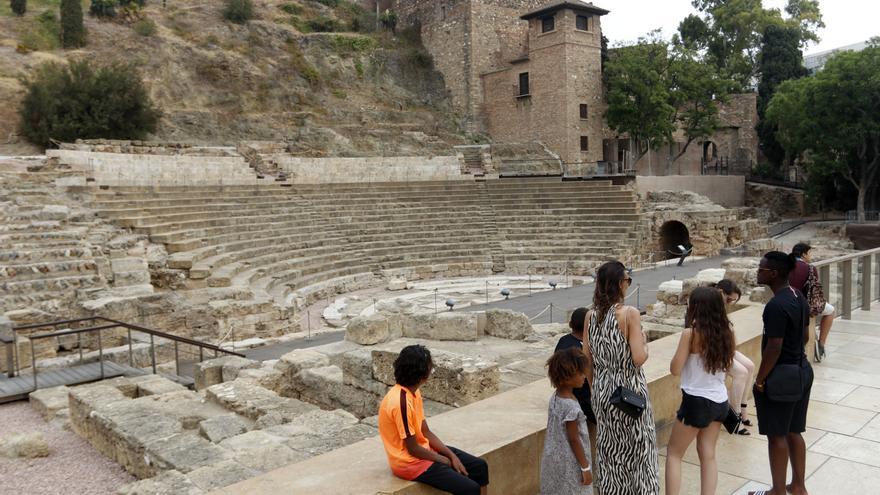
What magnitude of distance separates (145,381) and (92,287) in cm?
450

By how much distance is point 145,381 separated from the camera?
301 inches

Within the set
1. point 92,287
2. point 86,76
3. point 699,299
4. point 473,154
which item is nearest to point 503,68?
point 473,154

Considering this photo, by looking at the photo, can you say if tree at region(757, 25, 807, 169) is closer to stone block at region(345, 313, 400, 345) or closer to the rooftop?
the rooftop

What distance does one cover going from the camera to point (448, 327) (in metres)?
8.86

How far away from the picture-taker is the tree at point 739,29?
39.7m

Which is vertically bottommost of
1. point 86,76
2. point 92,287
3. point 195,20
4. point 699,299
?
point 92,287

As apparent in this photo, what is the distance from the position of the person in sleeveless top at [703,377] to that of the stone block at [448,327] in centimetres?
525

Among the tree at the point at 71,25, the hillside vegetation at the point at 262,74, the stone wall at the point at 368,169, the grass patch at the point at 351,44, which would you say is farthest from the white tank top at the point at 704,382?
the grass patch at the point at 351,44

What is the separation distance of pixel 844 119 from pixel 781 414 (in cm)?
2916

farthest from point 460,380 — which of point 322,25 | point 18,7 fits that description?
point 322,25

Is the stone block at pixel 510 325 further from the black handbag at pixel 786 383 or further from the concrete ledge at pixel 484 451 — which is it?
the black handbag at pixel 786 383

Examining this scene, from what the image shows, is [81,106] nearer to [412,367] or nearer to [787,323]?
[412,367]

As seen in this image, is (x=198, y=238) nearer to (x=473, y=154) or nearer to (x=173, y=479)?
(x=173, y=479)

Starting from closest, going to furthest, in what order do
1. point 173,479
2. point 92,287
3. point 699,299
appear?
point 699,299, point 173,479, point 92,287
